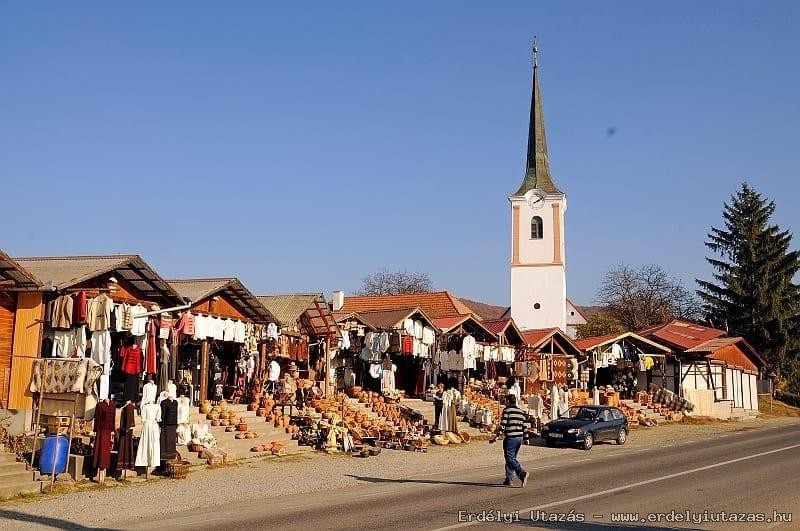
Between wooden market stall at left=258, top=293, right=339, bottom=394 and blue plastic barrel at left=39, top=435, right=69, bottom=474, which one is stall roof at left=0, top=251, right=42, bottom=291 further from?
wooden market stall at left=258, top=293, right=339, bottom=394

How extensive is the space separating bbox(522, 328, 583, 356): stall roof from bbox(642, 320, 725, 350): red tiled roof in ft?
21.0

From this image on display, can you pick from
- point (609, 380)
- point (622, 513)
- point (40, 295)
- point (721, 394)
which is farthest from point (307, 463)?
point (721, 394)

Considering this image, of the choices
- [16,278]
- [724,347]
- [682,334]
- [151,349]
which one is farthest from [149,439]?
[724,347]

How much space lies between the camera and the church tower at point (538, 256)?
62594mm

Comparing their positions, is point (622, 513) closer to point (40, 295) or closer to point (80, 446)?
point (80, 446)

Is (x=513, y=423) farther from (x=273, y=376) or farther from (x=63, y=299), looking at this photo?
(x=273, y=376)

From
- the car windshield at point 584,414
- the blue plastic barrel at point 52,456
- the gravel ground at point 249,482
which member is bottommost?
the gravel ground at point 249,482

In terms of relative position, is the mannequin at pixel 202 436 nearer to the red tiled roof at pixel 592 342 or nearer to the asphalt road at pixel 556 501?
the asphalt road at pixel 556 501

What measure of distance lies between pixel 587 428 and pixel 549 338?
15130 mm

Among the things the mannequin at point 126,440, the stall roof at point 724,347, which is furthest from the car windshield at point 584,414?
the stall roof at point 724,347

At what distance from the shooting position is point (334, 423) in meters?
23.6

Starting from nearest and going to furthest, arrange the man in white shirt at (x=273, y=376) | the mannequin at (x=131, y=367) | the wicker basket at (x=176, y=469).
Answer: the wicker basket at (x=176, y=469) < the mannequin at (x=131, y=367) < the man in white shirt at (x=273, y=376)

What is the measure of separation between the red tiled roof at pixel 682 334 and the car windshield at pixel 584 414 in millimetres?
19184

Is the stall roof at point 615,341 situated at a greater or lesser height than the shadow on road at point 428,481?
greater
